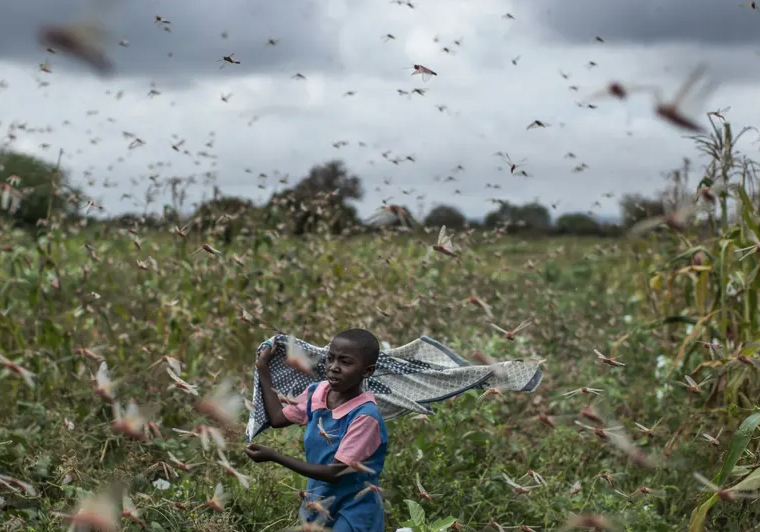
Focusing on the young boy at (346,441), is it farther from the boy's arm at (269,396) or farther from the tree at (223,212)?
the tree at (223,212)

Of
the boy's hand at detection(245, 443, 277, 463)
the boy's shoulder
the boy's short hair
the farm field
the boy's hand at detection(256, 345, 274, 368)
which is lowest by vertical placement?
the farm field

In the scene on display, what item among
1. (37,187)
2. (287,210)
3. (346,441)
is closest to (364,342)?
(346,441)

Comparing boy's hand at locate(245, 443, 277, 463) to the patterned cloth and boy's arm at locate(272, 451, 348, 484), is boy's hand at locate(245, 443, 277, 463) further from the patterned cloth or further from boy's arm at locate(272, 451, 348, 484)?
the patterned cloth

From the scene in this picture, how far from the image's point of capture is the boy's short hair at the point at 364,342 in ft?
9.51

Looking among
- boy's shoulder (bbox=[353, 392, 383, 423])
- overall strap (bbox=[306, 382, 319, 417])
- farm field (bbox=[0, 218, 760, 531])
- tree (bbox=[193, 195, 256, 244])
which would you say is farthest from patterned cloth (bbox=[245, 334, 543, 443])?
tree (bbox=[193, 195, 256, 244])

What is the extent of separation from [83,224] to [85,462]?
270cm

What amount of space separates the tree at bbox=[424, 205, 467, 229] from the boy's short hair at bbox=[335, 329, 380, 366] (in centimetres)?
432

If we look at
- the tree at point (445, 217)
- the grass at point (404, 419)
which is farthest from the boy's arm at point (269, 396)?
the tree at point (445, 217)

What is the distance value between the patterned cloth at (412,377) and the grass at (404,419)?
1.24 ft

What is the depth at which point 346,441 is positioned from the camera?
9.46 ft

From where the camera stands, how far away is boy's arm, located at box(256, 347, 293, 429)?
3.23 m

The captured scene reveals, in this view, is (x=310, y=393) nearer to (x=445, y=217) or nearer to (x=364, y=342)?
(x=364, y=342)

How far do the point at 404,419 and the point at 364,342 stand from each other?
1.20 meters

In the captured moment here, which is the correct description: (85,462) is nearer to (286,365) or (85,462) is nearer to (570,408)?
(286,365)
